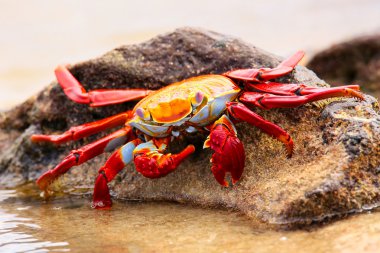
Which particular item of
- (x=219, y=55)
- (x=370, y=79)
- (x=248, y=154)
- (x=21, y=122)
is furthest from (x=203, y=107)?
(x=370, y=79)

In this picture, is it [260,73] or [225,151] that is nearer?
[225,151]

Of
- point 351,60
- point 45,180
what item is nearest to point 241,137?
point 45,180

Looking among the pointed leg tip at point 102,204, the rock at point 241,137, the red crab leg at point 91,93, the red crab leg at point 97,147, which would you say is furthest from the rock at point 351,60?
the pointed leg tip at point 102,204

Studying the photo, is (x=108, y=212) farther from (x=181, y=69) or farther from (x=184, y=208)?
(x=181, y=69)

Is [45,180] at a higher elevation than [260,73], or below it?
below

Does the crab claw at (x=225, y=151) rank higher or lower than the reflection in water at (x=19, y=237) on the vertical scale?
higher

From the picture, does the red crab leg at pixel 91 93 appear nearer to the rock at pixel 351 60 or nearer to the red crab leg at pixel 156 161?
the red crab leg at pixel 156 161

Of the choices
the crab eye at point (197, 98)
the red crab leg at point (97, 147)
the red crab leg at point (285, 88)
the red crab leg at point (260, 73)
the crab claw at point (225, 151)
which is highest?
the red crab leg at point (260, 73)

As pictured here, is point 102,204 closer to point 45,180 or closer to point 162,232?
point 45,180
